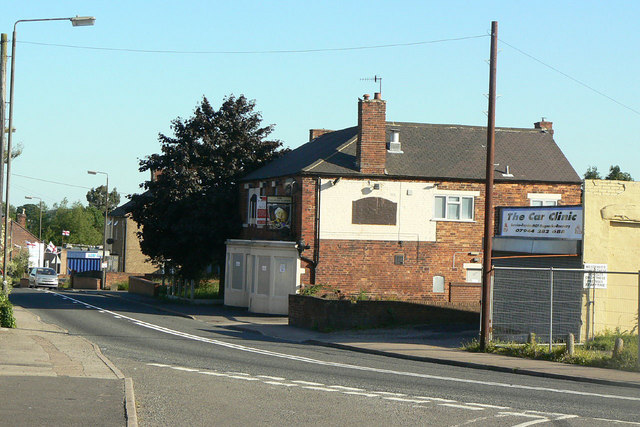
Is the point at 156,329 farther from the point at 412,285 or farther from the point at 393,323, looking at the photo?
the point at 412,285

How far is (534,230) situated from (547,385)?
10.8m

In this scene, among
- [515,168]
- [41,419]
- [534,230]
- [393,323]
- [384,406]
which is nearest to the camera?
[41,419]

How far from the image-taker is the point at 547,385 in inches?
628

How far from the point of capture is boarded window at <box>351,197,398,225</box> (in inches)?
1385

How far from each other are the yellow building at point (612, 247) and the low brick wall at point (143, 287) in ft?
105

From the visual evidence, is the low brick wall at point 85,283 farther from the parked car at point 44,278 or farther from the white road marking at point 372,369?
the white road marking at point 372,369

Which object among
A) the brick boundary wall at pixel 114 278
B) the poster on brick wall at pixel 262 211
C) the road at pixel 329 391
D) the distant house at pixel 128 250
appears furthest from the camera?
the distant house at pixel 128 250

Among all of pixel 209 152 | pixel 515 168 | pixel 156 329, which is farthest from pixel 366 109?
pixel 156 329

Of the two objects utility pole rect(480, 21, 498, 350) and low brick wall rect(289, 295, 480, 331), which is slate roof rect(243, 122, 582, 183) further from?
utility pole rect(480, 21, 498, 350)

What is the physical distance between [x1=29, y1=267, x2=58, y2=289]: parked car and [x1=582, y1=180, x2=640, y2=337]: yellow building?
172ft

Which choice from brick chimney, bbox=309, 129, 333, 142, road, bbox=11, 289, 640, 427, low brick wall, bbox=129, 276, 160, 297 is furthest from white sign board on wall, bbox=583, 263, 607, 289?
low brick wall, bbox=129, 276, 160, 297

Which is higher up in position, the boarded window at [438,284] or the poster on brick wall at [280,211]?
the poster on brick wall at [280,211]

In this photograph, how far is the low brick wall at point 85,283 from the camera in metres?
66.9

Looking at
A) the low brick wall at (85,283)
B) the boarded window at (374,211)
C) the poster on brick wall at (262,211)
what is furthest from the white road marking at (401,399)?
the low brick wall at (85,283)
